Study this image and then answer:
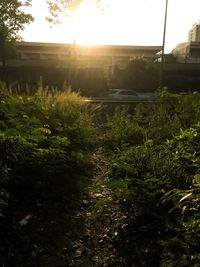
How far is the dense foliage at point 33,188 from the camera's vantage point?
3654 mm

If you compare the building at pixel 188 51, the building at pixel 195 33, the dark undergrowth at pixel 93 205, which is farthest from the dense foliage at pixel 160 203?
the building at pixel 195 33

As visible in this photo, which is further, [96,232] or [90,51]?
[90,51]

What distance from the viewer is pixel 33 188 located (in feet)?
15.8

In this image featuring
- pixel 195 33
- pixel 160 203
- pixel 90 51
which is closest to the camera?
pixel 160 203

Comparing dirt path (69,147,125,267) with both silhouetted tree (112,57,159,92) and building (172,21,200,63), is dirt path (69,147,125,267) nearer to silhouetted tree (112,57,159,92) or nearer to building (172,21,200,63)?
silhouetted tree (112,57,159,92)

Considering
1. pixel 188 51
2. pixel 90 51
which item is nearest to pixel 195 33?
pixel 188 51

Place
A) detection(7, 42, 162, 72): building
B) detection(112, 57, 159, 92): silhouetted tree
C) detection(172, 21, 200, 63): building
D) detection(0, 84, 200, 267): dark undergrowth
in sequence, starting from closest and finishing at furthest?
detection(0, 84, 200, 267): dark undergrowth, detection(112, 57, 159, 92): silhouetted tree, detection(172, 21, 200, 63): building, detection(7, 42, 162, 72): building

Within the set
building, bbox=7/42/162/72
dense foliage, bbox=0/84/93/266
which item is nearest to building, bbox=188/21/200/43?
building, bbox=7/42/162/72

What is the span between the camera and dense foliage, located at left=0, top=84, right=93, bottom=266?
3.65 meters

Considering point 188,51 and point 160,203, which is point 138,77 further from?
point 160,203

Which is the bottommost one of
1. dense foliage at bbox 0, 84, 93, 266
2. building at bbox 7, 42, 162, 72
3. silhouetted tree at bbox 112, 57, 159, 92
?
silhouetted tree at bbox 112, 57, 159, 92

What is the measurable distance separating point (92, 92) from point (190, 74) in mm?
16880

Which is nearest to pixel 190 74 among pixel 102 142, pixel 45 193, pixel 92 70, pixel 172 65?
pixel 172 65

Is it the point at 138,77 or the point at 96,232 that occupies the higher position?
the point at 96,232
